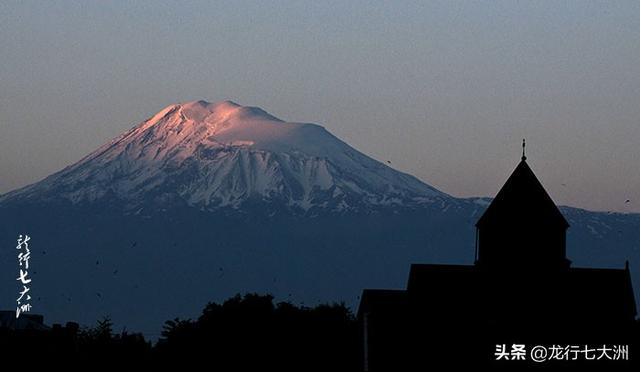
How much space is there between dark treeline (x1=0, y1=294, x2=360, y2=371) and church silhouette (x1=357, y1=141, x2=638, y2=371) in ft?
43.8

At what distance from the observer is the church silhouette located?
322 feet

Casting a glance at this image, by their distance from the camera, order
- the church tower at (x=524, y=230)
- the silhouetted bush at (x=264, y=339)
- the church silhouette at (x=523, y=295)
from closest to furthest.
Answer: the church silhouette at (x=523, y=295) → the church tower at (x=524, y=230) → the silhouetted bush at (x=264, y=339)

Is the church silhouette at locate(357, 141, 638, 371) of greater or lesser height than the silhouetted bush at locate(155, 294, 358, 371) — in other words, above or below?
below

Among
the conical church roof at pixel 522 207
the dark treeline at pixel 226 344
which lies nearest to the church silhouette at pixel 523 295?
the conical church roof at pixel 522 207

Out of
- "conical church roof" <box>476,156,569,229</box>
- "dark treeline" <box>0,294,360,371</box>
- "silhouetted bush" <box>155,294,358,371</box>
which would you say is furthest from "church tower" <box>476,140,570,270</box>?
"silhouetted bush" <box>155,294,358,371</box>

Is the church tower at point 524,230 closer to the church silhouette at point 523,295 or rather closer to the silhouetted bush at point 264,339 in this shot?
the church silhouette at point 523,295

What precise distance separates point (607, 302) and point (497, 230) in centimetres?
631

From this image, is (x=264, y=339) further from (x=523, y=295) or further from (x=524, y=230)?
(x=524, y=230)

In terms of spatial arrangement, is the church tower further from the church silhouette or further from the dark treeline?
the dark treeline

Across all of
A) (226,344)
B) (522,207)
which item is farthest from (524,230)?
(226,344)

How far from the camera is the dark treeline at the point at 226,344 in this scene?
104m

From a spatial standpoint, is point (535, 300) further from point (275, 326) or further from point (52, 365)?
point (275, 326)

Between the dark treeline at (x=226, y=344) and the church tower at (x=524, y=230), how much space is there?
1799 cm

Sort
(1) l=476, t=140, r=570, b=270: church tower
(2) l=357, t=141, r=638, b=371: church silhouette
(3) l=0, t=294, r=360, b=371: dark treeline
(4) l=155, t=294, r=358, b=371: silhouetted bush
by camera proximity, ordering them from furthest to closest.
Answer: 1. (4) l=155, t=294, r=358, b=371: silhouetted bush
2. (3) l=0, t=294, r=360, b=371: dark treeline
3. (1) l=476, t=140, r=570, b=270: church tower
4. (2) l=357, t=141, r=638, b=371: church silhouette
